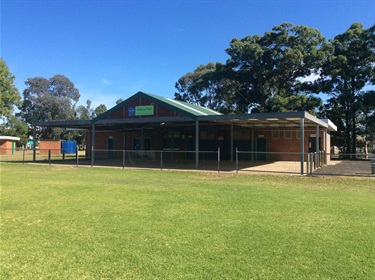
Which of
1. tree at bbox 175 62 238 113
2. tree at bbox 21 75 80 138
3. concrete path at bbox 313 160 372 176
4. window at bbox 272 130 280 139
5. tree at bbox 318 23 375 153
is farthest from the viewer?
tree at bbox 21 75 80 138

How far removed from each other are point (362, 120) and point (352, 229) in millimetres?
40094

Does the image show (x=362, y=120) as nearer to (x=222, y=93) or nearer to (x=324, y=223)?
(x=222, y=93)

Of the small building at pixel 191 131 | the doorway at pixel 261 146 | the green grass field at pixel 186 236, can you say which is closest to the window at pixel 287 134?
the small building at pixel 191 131

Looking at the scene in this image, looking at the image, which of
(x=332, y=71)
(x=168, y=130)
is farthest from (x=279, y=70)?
(x=168, y=130)

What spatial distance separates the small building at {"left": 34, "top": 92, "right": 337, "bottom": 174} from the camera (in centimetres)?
2419

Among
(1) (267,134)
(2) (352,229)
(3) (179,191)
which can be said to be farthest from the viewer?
(1) (267,134)

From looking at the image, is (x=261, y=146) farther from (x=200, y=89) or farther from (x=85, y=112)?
(x=85, y=112)

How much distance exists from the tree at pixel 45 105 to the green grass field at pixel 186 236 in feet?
261

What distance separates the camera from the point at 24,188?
1209 centimetres

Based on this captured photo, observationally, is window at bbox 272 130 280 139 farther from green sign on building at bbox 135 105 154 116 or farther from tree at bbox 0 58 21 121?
tree at bbox 0 58 21 121

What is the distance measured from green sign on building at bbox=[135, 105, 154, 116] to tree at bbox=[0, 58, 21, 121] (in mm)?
32603

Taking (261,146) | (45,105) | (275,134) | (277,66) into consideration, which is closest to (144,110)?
(261,146)

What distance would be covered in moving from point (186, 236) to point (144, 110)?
1930 cm

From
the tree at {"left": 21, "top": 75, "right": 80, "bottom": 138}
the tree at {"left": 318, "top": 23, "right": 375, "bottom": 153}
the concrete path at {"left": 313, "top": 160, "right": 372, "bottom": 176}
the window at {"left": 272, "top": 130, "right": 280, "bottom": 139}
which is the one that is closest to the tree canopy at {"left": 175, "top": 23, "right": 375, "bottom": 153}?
the tree at {"left": 318, "top": 23, "right": 375, "bottom": 153}
